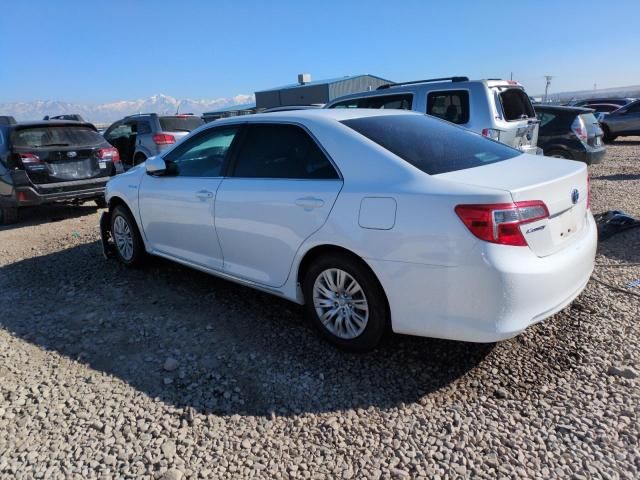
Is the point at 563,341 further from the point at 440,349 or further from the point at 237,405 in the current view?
the point at 237,405

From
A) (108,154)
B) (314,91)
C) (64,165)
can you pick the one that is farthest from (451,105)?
(314,91)

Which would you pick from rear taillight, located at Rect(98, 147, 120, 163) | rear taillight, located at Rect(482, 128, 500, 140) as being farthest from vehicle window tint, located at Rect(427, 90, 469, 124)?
rear taillight, located at Rect(98, 147, 120, 163)

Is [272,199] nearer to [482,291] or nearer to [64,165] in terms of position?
[482,291]

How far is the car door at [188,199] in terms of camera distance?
4.03 metres

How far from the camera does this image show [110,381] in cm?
314

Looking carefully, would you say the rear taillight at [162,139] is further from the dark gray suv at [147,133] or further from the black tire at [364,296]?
the black tire at [364,296]

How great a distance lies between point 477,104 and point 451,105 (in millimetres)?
412

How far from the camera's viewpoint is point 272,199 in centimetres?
345

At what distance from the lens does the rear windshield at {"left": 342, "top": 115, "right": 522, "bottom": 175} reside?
3041 millimetres

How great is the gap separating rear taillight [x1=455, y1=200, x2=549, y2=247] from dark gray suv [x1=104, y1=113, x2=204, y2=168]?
8805 millimetres

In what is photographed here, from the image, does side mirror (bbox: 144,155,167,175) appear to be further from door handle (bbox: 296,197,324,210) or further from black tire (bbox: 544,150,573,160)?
black tire (bbox: 544,150,573,160)

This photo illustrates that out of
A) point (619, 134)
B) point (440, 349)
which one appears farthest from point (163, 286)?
point (619, 134)

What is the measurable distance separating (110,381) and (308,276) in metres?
1.45

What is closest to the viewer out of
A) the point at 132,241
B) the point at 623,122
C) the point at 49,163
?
the point at 132,241
